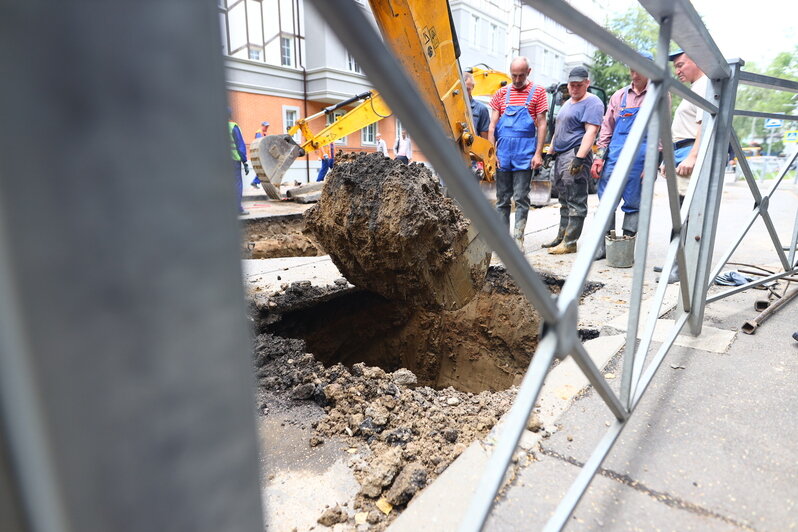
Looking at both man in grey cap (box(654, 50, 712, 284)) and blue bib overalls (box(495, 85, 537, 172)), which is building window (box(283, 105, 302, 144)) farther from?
man in grey cap (box(654, 50, 712, 284))

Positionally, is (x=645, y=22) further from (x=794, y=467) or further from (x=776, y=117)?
(x=794, y=467)

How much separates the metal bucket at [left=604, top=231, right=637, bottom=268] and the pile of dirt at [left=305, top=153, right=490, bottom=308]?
1.79 metres

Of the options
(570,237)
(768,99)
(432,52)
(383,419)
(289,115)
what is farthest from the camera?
(768,99)

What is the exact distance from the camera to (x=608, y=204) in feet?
4.27

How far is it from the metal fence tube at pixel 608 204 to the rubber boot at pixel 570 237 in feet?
11.9

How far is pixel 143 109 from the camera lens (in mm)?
274

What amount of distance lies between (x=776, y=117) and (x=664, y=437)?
249 centimetres

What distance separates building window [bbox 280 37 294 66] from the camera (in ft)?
53.4

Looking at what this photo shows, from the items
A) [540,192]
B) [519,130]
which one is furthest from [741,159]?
[540,192]

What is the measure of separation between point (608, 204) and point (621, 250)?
11.8ft

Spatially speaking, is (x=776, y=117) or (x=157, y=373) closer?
(x=157, y=373)

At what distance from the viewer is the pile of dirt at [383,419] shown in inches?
60.7

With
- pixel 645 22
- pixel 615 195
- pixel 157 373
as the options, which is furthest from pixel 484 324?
pixel 645 22

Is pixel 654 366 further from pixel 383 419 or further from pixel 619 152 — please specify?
pixel 619 152
